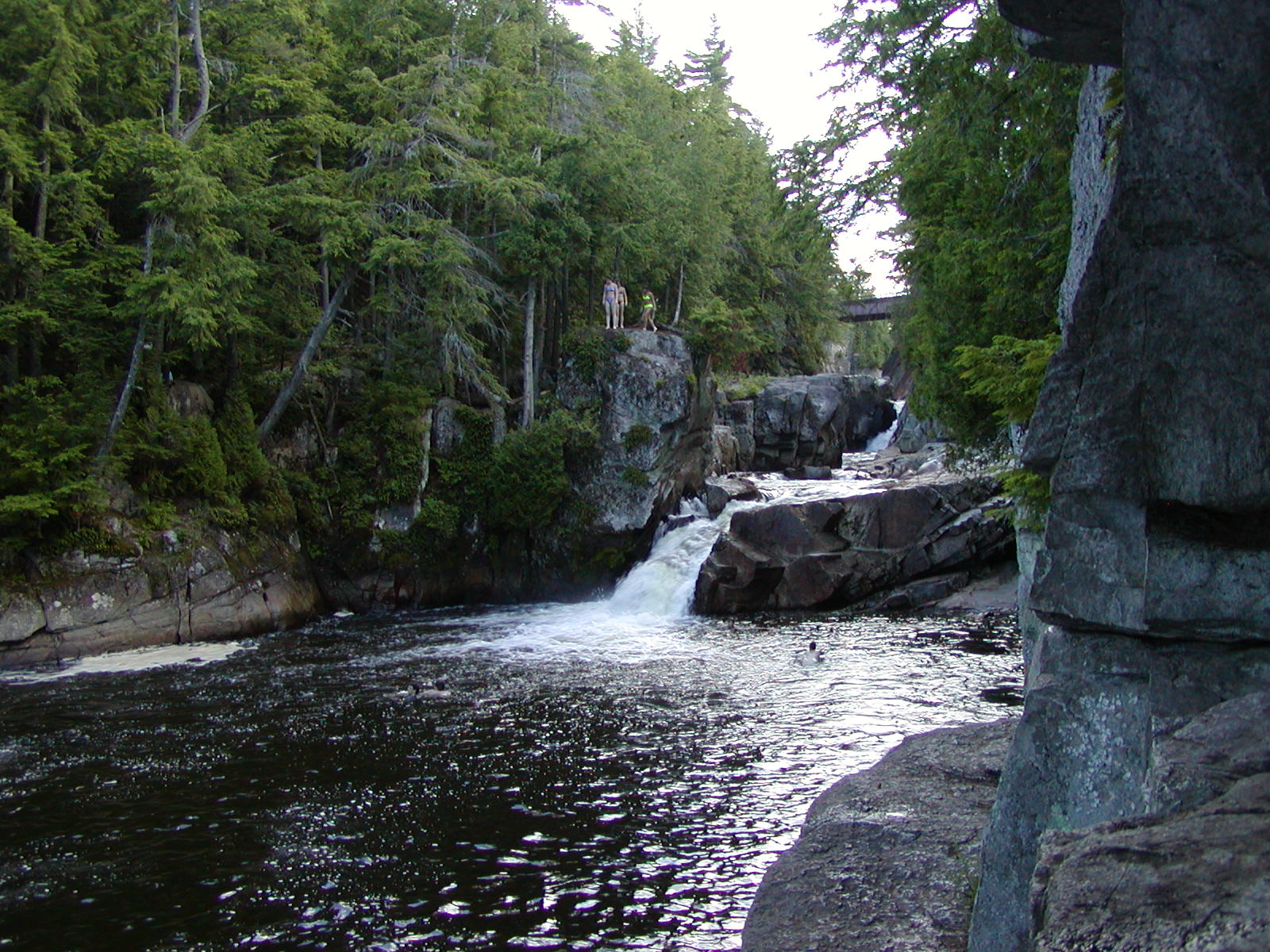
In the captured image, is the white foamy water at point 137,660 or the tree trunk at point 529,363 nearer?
the white foamy water at point 137,660

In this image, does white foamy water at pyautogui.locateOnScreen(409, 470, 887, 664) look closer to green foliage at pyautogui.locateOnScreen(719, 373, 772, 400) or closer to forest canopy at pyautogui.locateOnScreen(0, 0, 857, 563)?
forest canopy at pyautogui.locateOnScreen(0, 0, 857, 563)

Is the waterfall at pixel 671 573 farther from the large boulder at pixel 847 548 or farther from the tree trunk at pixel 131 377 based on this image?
the tree trunk at pixel 131 377

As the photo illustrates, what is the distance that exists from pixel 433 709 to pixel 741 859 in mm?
6598

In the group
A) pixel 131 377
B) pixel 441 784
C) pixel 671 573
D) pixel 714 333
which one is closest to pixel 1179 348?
pixel 441 784

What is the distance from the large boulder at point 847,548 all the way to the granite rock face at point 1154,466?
17166 mm

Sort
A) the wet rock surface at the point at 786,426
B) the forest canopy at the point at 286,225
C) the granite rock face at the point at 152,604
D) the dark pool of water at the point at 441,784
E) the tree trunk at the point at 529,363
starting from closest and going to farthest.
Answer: the dark pool of water at the point at 441,784, the granite rock face at the point at 152,604, the forest canopy at the point at 286,225, the tree trunk at the point at 529,363, the wet rock surface at the point at 786,426

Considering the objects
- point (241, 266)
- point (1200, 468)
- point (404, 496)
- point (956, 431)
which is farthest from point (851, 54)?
point (404, 496)

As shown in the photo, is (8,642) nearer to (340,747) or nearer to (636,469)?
(340,747)

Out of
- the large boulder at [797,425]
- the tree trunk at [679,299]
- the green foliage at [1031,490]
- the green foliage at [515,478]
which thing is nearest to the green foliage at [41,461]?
the green foliage at [515,478]

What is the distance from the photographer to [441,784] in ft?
36.4

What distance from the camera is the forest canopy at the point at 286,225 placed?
757 inches

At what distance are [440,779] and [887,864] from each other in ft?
18.6

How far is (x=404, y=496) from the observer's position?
24.3m

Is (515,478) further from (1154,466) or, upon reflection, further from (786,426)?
(1154,466)
